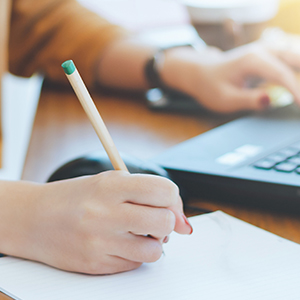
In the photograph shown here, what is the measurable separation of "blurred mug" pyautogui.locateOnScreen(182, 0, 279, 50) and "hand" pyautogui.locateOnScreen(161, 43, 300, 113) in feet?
0.13

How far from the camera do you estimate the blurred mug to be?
78 cm

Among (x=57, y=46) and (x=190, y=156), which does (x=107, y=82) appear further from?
(x=190, y=156)

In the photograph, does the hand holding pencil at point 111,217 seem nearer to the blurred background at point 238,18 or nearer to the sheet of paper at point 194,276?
the sheet of paper at point 194,276

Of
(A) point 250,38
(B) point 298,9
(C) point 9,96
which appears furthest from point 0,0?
(B) point 298,9

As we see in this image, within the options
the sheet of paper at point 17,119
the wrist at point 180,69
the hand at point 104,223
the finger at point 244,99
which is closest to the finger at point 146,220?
the hand at point 104,223

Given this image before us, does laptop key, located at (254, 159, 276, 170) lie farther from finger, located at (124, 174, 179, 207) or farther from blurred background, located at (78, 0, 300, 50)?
blurred background, located at (78, 0, 300, 50)

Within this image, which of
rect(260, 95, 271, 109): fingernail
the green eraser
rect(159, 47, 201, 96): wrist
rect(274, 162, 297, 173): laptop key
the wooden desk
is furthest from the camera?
rect(159, 47, 201, 96): wrist

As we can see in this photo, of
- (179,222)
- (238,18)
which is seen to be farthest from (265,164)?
(238,18)

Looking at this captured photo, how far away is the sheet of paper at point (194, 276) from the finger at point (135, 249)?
0.02 m

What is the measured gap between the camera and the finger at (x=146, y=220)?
0.25m

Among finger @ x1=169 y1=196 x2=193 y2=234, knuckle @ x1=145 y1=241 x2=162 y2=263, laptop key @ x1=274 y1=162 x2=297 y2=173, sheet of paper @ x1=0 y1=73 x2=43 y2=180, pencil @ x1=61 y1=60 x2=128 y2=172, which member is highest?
pencil @ x1=61 y1=60 x2=128 y2=172

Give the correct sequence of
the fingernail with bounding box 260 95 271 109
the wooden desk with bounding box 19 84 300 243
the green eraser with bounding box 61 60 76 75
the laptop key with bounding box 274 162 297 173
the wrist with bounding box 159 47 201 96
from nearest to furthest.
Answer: the green eraser with bounding box 61 60 76 75
the laptop key with bounding box 274 162 297 173
the wooden desk with bounding box 19 84 300 243
the fingernail with bounding box 260 95 271 109
the wrist with bounding box 159 47 201 96

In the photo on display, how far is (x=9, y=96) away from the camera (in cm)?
101

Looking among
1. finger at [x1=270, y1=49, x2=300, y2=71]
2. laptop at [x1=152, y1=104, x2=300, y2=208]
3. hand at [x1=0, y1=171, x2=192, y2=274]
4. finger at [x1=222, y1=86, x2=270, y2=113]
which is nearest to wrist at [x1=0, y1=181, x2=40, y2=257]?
hand at [x1=0, y1=171, x2=192, y2=274]
